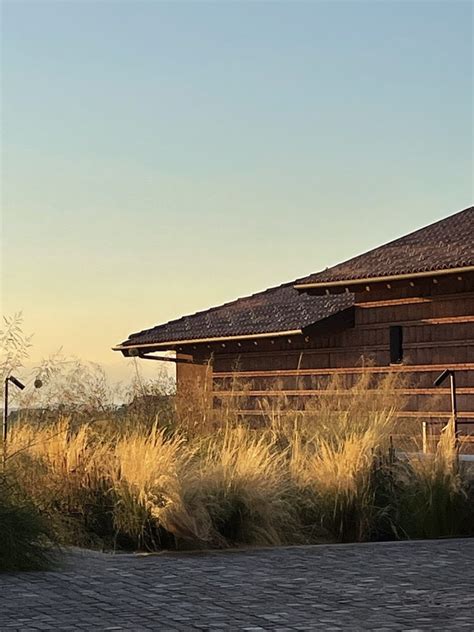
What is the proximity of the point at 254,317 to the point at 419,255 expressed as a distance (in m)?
4.55

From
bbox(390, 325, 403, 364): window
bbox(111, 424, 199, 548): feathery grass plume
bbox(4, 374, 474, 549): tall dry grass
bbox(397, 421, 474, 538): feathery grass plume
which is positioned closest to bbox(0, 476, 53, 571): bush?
bbox(4, 374, 474, 549): tall dry grass

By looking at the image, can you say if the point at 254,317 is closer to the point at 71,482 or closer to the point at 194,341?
the point at 194,341

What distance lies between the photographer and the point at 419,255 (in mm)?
18141

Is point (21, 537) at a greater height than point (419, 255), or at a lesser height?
lesser

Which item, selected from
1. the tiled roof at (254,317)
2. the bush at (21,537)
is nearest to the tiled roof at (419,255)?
the tiled roof at (254,317)

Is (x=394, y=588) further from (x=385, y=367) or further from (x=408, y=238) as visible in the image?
(x=408, y=238)

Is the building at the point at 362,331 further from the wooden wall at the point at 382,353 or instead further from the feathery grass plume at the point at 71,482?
the feathery grass plume at the point at 71,482

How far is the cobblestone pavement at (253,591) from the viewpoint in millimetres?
6324

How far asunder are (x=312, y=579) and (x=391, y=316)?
11028mm

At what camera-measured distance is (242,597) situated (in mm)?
7152

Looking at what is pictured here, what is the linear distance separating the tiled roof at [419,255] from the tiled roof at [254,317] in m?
0.77

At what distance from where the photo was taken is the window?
60.5ft

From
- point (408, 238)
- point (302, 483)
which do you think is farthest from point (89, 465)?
point (408, 238)

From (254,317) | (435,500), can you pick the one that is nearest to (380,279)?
(254,317)
